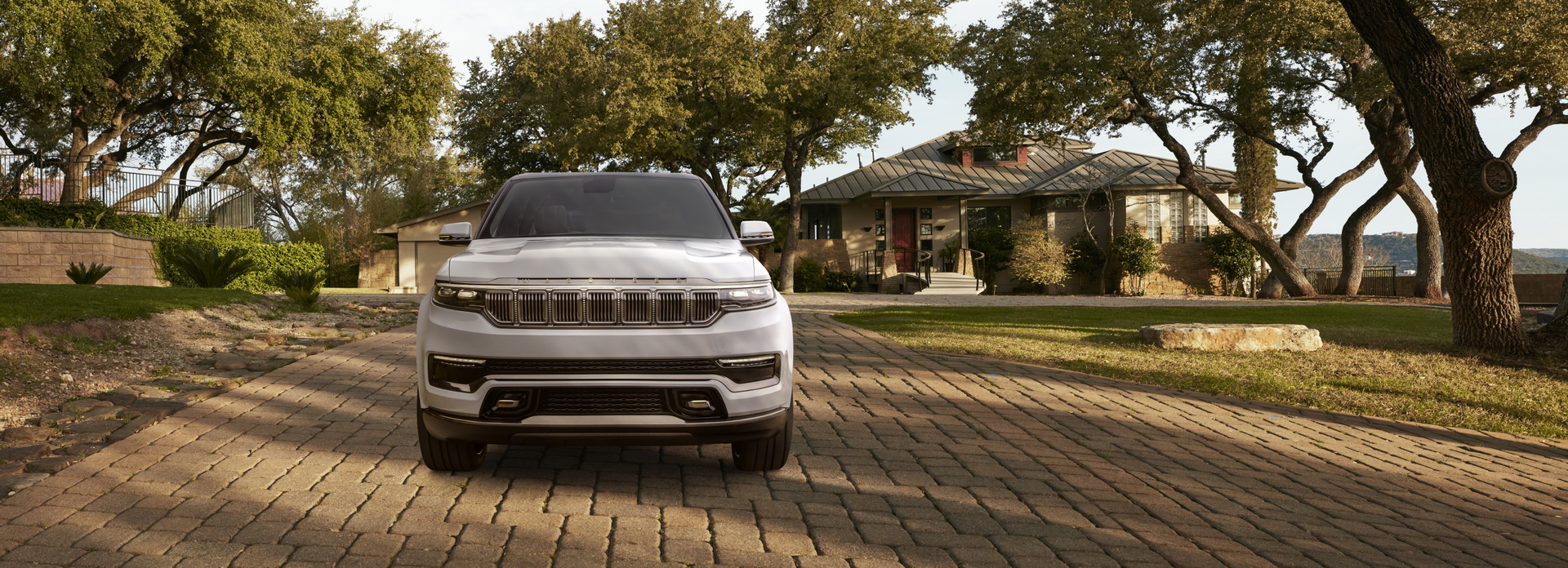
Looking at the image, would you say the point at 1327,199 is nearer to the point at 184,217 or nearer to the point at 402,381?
the point at 402,381

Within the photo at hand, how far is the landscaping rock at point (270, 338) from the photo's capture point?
33.0 feet

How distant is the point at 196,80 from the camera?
25.9 metres

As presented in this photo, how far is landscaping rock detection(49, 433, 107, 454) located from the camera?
16.9 feet

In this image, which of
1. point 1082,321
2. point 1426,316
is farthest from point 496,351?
point 1426,316

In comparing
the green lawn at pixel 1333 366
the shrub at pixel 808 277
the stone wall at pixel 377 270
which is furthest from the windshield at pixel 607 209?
the stone wall at pixel 377 270

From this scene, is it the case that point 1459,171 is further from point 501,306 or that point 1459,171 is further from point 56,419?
point 56,419

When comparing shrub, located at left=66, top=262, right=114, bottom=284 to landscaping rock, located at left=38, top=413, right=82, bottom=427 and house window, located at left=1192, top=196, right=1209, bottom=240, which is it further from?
house window, located at left=1192, top=196, right=1209, bottom=240

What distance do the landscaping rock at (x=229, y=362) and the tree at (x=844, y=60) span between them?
19.8m

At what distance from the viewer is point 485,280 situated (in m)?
4.18

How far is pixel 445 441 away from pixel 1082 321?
41.2 feet

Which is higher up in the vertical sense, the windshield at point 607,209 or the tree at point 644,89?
the tree at point 644,89

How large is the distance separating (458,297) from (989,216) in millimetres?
32009

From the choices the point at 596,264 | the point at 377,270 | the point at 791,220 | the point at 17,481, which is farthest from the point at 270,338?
the point at 377,270

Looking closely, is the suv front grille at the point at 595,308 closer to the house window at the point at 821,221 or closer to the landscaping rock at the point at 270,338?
the landscaping rock at the point at 270,338
